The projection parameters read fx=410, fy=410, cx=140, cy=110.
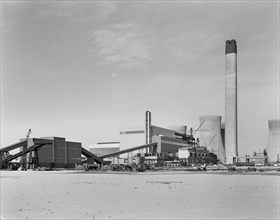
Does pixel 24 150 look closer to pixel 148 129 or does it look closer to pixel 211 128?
pixel 148 129

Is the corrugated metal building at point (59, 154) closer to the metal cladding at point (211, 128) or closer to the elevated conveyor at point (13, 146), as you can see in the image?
the elevated conveyor at point (13, 146)

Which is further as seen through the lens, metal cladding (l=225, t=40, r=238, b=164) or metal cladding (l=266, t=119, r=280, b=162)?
metal cladding (l=225, t=40, r=238, b=164)

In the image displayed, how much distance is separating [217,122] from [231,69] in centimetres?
2657

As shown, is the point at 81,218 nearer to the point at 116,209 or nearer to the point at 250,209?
the point at 116,209

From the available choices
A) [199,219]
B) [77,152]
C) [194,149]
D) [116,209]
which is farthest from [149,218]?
[194,149]

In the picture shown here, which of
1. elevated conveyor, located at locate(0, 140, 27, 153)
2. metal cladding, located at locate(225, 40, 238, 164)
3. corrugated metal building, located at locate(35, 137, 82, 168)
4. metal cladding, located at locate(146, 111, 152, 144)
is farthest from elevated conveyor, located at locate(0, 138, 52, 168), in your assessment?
metal cladding, located at locate(225, 40, 238, 164)

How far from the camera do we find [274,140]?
593 feet

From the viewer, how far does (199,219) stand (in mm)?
14930

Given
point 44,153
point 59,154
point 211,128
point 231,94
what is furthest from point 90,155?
point 231,94

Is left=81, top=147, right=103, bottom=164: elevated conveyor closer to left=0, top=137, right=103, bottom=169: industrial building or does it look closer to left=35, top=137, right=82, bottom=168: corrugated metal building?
left=35, top=137, right=82, bottom=168: corrugated metal building

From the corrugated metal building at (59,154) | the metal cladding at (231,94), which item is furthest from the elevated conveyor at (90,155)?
the metal cladding at (231,94)

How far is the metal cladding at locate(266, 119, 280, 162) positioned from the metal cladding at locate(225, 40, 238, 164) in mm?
15313

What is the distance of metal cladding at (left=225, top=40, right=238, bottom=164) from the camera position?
183250 millimetres

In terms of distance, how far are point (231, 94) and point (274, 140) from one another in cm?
2755
